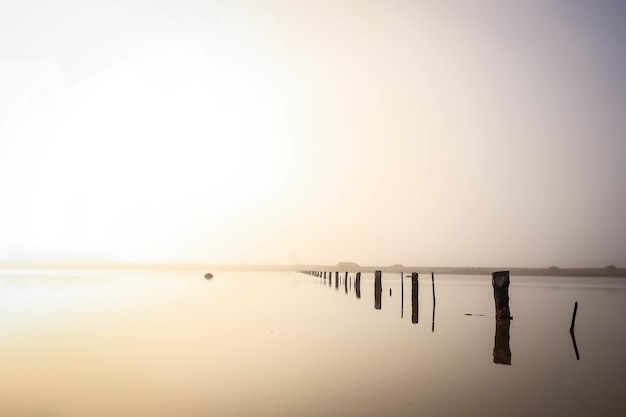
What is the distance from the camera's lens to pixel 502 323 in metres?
15.3

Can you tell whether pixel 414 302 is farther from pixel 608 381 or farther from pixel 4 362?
pixel 4 362

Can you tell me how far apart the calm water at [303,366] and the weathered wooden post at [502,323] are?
5 centimetres

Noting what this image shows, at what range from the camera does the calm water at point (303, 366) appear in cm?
1048

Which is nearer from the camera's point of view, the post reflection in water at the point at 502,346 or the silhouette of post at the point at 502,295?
the post reflection in water at the point at 502,346

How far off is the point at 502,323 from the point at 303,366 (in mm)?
6478

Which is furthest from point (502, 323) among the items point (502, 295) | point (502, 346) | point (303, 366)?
point (303, 366)

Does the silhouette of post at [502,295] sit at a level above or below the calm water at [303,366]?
above

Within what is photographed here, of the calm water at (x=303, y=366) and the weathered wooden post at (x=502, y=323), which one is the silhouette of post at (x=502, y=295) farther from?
the calm water at (x=303, y=366)

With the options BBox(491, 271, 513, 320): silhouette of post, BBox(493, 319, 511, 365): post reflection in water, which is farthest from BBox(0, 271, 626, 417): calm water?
BBox(491, 271, 513, 320): silhouette of post

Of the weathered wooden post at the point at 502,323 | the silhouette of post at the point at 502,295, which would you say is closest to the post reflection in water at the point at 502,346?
the weathered wooden post at the point at 502,323

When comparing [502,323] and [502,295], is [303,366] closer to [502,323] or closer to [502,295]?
[502,323]

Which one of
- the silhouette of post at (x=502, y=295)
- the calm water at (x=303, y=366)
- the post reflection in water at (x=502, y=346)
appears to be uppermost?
the silhouette of post at (x=502, y=295)

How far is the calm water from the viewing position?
34.4 feet

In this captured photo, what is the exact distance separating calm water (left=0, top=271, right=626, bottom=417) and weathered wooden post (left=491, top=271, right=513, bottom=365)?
0.05m
